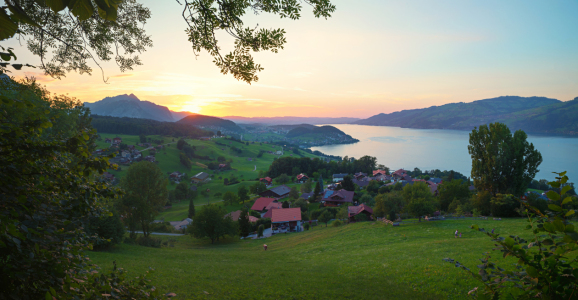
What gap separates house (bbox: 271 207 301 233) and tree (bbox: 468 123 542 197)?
22.3 m

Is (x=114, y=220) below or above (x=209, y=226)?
above

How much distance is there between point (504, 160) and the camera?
987 inches

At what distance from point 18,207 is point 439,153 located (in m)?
137

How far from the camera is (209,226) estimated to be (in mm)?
26031

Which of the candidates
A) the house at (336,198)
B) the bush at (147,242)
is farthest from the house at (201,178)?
the bush at (147,242)

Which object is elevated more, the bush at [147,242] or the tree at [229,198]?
the bush at [147,242]

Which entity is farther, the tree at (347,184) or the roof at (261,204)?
the tree at (347,184)

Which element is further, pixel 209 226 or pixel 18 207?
pixel 209 226

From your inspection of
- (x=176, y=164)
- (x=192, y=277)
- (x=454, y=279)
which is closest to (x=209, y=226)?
(x=192, y=277)

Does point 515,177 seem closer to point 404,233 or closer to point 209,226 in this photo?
point 404,233

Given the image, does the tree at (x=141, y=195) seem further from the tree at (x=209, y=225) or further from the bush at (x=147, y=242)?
the tree at (x=209, y=225)

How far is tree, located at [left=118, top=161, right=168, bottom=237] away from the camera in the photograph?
21000 mm

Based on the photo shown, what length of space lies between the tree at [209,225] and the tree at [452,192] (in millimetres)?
26217

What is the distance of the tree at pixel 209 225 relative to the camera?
25859 mm
